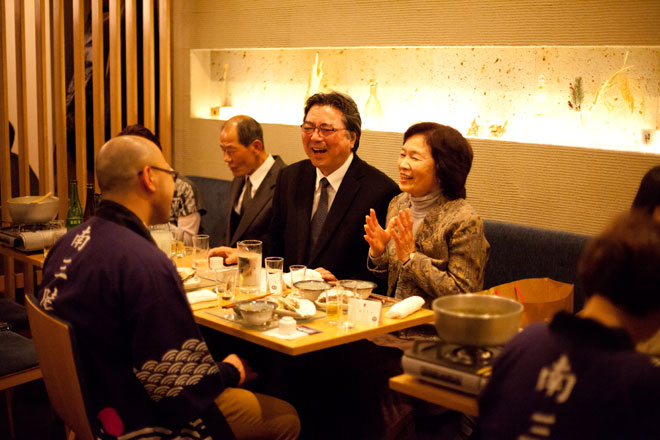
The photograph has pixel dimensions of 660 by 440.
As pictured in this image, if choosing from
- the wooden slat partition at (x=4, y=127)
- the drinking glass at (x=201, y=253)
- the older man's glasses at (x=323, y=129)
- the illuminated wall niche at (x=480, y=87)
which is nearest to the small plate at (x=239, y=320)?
the drinking glass at (x=201, y=253)

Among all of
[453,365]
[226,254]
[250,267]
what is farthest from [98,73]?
[453,365]

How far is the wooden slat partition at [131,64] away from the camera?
5590 millimetres

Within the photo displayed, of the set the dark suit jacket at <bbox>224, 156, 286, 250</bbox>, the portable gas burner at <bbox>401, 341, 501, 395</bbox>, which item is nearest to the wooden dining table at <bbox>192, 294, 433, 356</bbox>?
the portable gas burner at <bbox>401, 341, 501, 395</bbox>

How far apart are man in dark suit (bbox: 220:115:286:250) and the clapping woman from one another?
1.11 m

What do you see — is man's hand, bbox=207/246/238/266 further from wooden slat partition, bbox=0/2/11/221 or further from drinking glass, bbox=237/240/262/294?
wooden slat partition, bbox=0/2/11/221

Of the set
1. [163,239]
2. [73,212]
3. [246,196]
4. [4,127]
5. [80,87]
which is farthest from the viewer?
[80,87]

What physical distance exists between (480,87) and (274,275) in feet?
7.07

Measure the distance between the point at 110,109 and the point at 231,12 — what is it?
3.90 feet

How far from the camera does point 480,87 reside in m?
4.48

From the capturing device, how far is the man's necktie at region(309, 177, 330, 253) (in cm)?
365

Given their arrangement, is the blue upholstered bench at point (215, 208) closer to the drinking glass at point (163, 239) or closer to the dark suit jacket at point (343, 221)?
the dark suit jacket at point (343, 221)

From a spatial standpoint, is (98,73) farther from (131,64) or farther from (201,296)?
(201,296)

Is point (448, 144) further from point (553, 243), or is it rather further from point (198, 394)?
point (198, 394)

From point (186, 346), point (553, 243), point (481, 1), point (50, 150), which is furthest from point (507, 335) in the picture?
point (50, 150)
